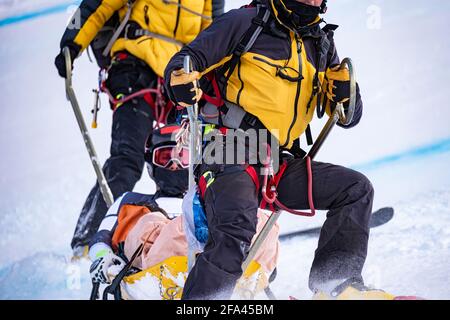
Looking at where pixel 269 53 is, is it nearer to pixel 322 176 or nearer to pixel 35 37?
pixel 322 176

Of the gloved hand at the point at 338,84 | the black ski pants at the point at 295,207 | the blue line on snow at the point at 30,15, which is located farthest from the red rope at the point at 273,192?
the blue line on snow at the point at 30,15

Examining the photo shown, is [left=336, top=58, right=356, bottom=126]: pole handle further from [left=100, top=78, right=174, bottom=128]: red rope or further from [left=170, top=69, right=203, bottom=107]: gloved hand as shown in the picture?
[left=100, top=78, right=174, bottom=128]: red rope

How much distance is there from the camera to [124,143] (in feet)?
14.4

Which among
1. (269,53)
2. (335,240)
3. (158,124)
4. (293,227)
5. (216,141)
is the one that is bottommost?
(293,227)

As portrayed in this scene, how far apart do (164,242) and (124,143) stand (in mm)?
1224

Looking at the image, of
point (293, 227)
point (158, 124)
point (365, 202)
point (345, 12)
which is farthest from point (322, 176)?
point (345, 12)

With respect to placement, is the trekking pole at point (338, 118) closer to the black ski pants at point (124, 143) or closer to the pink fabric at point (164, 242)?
the pink fabric at point (164, 242)

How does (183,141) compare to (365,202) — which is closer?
(365,202)

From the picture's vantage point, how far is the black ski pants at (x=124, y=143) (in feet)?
14.4

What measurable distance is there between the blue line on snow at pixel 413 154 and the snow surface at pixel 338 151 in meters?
0.02

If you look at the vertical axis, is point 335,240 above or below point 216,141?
below

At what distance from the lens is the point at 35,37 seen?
801cm

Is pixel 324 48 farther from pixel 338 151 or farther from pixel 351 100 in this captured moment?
pixel 338 151
